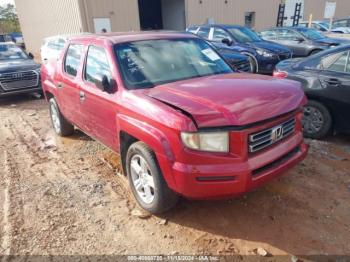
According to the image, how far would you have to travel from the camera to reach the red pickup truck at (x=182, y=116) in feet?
8.34

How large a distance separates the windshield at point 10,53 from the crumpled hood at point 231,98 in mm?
8881

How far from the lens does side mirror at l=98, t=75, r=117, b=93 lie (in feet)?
10.7

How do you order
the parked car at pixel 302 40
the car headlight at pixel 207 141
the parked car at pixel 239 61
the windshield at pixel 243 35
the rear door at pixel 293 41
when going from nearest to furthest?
1. the car headlight at pixel 207 141
2. the parked car at pixel 239 61
3. the windshield at pixel 243 35
4. the parked car at pixel 302 40
5. the rear door at pixel 293 41

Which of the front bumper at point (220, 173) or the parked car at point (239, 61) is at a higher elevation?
the front bumper at point (220, 173)

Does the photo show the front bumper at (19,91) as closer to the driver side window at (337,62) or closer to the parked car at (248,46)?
the parked car at (248,46)

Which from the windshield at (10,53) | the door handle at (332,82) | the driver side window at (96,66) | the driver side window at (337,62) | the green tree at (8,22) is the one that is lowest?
the green tree at (8,22)

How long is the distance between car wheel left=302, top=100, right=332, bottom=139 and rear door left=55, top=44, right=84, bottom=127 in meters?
3.59

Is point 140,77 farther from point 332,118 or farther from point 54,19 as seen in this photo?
point 54,19

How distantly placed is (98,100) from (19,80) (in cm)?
648

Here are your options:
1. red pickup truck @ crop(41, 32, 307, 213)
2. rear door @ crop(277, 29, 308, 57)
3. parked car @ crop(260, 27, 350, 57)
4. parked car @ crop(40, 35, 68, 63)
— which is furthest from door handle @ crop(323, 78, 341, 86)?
parked car @ crop(40, 35, 68, 63)

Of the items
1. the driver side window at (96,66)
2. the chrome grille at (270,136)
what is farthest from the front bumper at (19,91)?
the chrome grille at (270,136)

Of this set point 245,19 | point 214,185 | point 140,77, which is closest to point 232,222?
point 214,185

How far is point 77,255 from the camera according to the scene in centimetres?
272

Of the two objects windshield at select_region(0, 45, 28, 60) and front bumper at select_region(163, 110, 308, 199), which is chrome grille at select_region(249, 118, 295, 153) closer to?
front bumper at select_region(163, 110, 308, 199)
